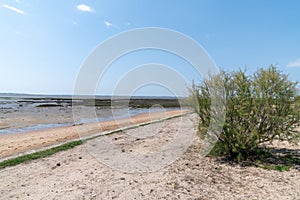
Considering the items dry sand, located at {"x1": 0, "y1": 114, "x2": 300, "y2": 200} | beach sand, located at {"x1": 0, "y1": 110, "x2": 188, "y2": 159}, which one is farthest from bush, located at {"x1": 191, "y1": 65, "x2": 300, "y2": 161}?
beach sand, located at {"x1": 0, "y1": 110, "x2": 188, "y2": 159}

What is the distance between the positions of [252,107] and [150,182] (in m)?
3.59

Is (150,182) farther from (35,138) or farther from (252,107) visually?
(35,138)

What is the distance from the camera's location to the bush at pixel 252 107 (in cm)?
623

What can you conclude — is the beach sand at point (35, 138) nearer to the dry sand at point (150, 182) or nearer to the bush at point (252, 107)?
the dry sand at point (150, 182)

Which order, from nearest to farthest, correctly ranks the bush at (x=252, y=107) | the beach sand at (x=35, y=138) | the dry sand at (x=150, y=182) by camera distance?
the dry sand at (x=150, y=182), the bush at (x=252, y=107), the beach sand at (x=35, y=138)

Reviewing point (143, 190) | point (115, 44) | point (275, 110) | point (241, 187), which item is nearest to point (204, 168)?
point (241, 187)

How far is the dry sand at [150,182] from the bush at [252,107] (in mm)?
900

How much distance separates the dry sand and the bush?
35.4 inches

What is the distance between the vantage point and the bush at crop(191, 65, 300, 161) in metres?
6.23

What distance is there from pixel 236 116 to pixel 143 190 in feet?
11.7

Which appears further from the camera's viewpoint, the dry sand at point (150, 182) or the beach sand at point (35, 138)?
the beach sand at point (35, 138)

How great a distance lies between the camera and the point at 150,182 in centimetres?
521

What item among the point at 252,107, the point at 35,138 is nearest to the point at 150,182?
the point at 252,107

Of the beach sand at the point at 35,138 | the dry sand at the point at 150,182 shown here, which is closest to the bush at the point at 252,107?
the dry sand at the point at 150,182
